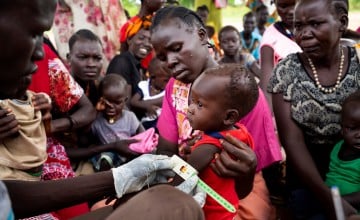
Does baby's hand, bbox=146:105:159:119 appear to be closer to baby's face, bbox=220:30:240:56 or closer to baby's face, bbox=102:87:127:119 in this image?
baby's face, bbox=102:87:127:119

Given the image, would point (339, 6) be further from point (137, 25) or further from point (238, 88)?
point (137, 25)

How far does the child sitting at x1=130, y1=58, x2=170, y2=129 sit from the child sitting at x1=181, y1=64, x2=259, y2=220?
170 cm

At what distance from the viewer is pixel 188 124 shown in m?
2.03

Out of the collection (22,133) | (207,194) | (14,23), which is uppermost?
(14,23)

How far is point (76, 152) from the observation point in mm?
2734

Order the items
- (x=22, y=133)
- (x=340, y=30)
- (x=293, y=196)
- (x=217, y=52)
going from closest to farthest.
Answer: (x=22, y=133) < (x=340, y=30) < (x=293, y=196) < (x=217, y=52)

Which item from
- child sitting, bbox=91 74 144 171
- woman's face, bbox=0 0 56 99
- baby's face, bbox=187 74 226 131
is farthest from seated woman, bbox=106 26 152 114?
woman's face, bbox=0 0 56 99

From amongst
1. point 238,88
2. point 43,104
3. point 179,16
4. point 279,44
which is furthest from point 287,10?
point 43,104

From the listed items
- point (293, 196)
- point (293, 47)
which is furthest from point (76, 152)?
point (293, 47)

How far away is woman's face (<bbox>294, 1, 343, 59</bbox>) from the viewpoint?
210 centimetres

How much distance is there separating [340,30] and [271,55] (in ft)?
3.36

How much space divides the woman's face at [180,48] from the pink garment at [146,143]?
0.89m

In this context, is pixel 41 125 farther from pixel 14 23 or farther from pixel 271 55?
pixel 271 55

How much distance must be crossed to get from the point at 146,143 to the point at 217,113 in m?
1.19
